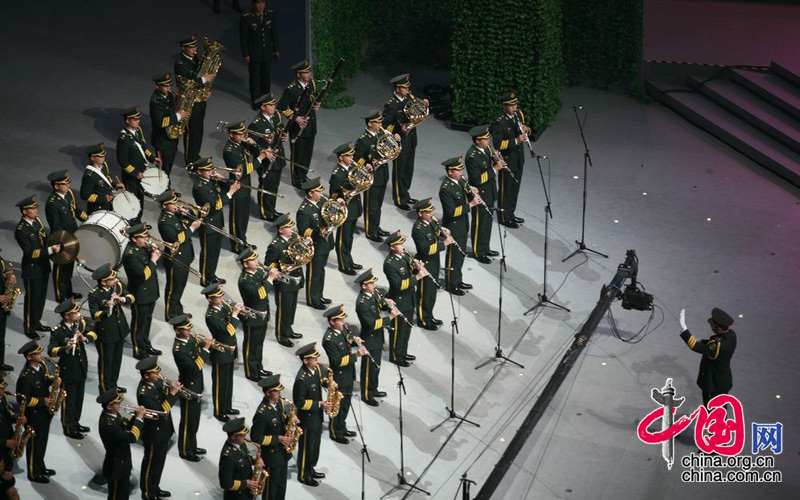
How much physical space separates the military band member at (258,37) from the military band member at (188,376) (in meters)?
6.92

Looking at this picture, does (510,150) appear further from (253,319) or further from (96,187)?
(96,187)

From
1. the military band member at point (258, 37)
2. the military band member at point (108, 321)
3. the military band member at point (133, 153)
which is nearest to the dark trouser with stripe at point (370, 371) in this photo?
the military band member at point (108, 321)

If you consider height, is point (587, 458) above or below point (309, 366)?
below

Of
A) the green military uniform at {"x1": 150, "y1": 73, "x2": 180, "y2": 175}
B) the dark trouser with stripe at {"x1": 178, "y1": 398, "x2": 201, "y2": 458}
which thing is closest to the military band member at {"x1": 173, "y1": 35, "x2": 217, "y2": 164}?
the green military uniform at {"x1": 150, "y1": 73, "x2": 180, "y2": 175}

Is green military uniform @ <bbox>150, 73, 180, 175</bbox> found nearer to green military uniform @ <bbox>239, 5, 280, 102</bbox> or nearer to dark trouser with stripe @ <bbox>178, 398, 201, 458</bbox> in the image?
green military uniform @ <bbox>239, 5, 280, 102</bbox>

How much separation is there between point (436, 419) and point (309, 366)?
1837 millimetres

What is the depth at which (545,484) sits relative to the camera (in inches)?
559

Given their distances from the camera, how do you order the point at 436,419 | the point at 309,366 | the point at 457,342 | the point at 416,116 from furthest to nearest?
the point at 416,116, the point at 457,342, the point at 436,419, the point at 309,366

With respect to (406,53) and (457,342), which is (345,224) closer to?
(457,342)

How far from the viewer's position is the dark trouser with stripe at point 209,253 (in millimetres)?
16719

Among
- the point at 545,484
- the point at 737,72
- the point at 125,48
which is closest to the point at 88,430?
the point at 545,484

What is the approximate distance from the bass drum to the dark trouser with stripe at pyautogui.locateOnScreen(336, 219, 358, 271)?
8.97 feet

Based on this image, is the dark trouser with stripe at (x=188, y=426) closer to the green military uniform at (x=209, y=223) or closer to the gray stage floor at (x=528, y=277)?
the gray stage floor at (x=528, y=277)

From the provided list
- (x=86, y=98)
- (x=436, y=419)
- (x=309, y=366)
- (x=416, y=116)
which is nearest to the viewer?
(x=309, y=366)
